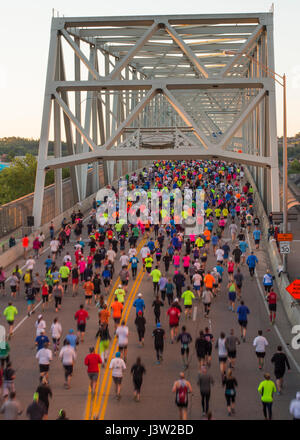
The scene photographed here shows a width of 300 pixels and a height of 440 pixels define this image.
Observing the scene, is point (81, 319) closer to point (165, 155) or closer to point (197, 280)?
point (197, 280)

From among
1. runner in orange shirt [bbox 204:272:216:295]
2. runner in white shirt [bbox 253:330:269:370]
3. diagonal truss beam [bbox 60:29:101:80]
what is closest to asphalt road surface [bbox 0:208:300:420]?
runner in white shirt [bbox 253:330:269:370]

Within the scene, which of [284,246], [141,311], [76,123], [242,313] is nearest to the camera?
[141,311]

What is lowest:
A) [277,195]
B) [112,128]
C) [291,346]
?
[291,346]

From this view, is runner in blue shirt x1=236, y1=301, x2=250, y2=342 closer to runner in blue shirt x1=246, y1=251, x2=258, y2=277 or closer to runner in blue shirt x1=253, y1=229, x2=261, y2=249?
runner in blue shirt x1=246, y1=251, x2=258, y2=277

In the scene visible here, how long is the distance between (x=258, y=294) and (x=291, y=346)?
545cm

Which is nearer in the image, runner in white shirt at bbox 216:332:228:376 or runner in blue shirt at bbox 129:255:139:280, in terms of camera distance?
runner in white shirt at bbox 216:332:228:376

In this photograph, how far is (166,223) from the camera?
1430 inches

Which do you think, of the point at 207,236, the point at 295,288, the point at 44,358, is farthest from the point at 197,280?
the point at 207,236

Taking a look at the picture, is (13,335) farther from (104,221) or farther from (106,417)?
(104,221)

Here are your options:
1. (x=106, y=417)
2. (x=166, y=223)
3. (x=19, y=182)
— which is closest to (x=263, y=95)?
(x=166, y=223)

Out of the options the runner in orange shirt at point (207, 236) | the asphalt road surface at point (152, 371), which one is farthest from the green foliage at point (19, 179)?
the asphalt road surface at point (152, 371)

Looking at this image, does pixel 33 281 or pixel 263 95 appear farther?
pixel 263 95

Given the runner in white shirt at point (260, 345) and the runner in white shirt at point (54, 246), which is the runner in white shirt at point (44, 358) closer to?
the runner in white shirt at point (260, 345)

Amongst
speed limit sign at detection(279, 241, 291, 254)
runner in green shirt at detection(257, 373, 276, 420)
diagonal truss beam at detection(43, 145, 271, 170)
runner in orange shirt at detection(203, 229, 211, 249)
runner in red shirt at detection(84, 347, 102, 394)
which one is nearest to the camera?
runner in green shirt at detection(257, 373, 276, 420)
